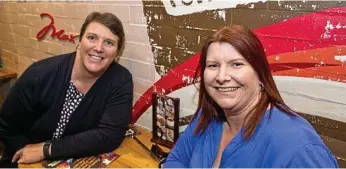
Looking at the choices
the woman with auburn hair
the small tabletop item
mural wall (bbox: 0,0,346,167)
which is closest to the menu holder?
mural wall (bbox: 0,0,346,167)

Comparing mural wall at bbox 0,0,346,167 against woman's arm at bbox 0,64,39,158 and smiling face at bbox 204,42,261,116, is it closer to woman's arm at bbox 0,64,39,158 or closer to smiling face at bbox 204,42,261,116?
smiling face at bbox 204,42,261,116

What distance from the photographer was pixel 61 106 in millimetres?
1670

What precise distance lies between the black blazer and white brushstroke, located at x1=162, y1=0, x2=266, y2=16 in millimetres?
427

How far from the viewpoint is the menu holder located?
1675 millimetres

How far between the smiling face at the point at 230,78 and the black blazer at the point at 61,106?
0.72 metres

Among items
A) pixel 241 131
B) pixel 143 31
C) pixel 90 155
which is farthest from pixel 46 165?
pixel 241 131

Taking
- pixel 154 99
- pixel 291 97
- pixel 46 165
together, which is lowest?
pixel 46 165

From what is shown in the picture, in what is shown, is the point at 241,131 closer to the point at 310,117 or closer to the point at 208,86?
the point at 208,86

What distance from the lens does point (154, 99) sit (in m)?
1.77

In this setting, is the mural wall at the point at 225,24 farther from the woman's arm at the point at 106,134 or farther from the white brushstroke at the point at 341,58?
the woman's arm at the point at 106,134

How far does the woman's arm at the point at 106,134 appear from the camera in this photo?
154cm

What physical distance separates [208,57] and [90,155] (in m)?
0.84

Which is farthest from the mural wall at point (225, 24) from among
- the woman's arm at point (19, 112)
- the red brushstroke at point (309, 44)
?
the woman's arm at point (19, 112)

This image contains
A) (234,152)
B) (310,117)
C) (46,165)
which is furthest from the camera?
(46,165)
